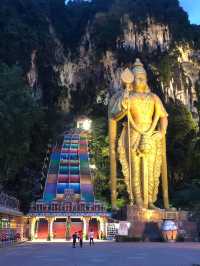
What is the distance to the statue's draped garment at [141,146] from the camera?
598 inches

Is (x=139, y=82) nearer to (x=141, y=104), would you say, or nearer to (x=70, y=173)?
(x=141, y=104)

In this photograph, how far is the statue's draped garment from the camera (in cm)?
1519

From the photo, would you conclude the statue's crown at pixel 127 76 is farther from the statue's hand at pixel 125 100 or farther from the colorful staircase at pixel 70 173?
the colorful staircase at pixel 70 173

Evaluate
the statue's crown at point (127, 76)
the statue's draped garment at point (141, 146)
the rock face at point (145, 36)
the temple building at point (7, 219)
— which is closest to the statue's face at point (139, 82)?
the statue's draped garment at point (141, 146)

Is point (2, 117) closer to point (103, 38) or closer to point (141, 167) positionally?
point (141, 167)

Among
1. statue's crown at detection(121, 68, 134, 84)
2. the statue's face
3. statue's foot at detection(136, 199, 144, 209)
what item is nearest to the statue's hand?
statue's crown at detection(121, 68, 134, 84)

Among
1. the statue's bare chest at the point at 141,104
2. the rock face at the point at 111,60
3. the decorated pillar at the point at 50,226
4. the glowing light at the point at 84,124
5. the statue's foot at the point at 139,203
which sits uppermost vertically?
the rock face at the point at 111,60

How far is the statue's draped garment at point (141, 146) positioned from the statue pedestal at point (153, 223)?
115 cm

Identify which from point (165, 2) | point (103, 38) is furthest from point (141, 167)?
point (165, 2)

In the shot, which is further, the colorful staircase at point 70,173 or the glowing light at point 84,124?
the glowing light at point 84,124

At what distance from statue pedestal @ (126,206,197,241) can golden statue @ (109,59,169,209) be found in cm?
88

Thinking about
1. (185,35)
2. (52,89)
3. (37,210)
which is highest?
(185,35)

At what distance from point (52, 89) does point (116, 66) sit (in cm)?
663

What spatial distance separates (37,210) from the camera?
24.9 meters
